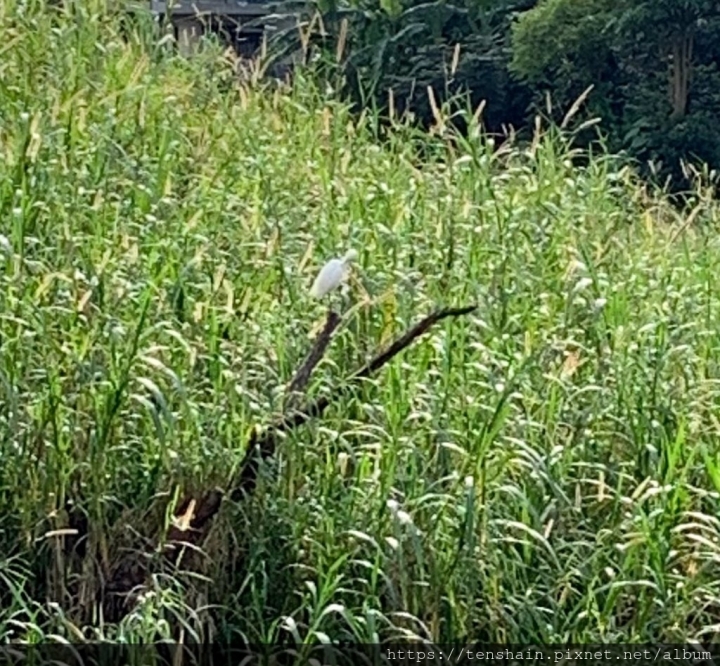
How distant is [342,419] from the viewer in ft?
7.79

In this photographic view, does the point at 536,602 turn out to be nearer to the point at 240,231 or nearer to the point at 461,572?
the point at 461,572

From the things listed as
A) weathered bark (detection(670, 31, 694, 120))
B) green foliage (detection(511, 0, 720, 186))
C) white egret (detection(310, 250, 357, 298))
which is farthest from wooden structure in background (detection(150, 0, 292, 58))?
weathered bark (detection(670, 31, 694, 120))

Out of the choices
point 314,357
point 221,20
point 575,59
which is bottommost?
point 575,59

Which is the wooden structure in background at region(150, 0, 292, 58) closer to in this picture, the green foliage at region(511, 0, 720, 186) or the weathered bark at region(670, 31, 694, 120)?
the green foliage at region(511, 0, 720, 186)

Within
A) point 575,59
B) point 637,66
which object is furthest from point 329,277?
point 637,66

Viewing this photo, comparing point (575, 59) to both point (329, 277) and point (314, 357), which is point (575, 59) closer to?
point (329, 277)

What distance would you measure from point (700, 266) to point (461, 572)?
5.08 ft

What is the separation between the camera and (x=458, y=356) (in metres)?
2.53

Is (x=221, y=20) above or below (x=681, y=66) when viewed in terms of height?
above

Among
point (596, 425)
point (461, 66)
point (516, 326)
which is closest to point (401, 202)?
point (516, 326)

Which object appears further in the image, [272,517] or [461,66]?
[461,66]

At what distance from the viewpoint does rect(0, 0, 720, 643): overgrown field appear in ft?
6.89

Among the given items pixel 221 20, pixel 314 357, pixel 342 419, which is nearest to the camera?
pixel 314 357

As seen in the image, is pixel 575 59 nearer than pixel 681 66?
Yes
